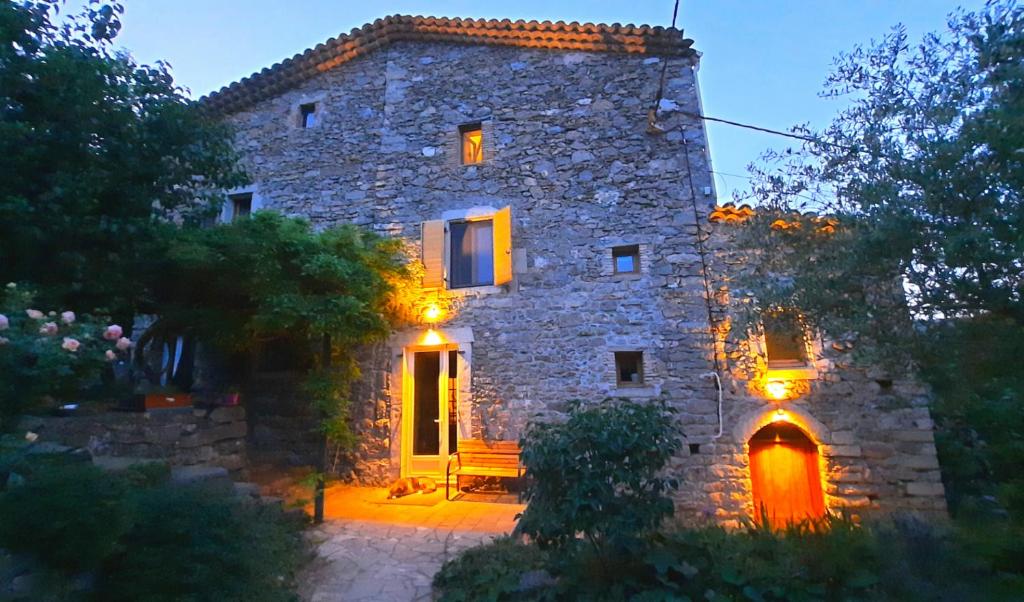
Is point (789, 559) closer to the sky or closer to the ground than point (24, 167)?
closer to the ground

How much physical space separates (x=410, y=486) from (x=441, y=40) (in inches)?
279

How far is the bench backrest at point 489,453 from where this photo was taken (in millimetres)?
6230

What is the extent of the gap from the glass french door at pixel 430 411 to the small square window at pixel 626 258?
2.58 meters

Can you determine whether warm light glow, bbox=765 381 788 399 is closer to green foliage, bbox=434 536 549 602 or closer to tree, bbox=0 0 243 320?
green foliage, bbox=434 536 549 602

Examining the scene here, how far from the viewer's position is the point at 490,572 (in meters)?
3.85

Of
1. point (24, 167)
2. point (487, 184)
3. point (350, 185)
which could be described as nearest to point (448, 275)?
point (487, 184)

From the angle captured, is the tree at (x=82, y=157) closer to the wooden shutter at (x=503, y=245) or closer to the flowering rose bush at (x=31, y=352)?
the flowering rose bush at (x=31, y=352)

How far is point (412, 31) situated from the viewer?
8344 millimetres

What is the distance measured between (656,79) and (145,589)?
7.88 m

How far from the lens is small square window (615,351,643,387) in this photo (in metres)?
6.52

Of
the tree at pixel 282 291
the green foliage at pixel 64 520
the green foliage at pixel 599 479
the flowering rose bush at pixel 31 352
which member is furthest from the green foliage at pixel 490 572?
the flowering rose bush at pixel 31 352

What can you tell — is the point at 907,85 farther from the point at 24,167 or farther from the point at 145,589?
the point at 24,167

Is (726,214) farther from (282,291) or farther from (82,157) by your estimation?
(82,157)

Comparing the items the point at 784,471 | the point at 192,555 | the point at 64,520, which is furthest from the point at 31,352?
the point at 784,471
